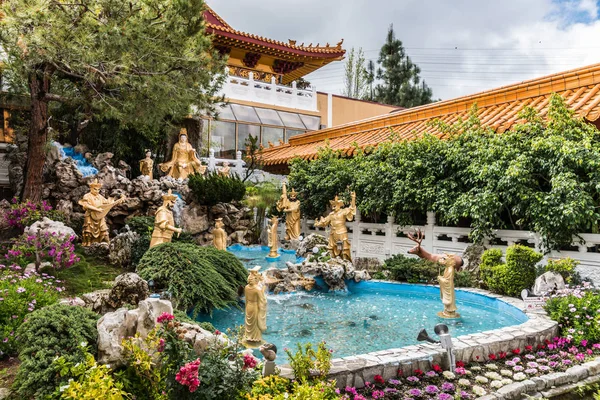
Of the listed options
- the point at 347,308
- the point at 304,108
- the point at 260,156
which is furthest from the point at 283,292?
the point at 304,108

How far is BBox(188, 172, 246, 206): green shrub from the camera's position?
1255cm

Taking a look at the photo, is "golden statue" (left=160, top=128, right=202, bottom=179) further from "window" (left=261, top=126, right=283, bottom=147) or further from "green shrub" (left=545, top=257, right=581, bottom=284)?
"green shrub" (left=545, top=257, right=581, bottom=284)

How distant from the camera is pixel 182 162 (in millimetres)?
13852

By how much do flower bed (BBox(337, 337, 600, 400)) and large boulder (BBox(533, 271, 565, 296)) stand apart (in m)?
1.69

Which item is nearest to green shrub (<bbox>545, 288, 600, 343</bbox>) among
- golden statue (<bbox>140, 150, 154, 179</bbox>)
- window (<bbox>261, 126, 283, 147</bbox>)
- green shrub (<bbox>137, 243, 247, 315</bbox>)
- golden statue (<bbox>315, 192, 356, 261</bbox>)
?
green shrub (<bbox>137, 243, 247, 315</bbox>)

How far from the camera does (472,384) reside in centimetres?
412

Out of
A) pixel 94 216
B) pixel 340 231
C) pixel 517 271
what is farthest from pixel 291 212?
pixel 517 271

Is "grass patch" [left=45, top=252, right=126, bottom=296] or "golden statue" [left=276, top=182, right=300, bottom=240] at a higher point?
"golden statue" [left=276, top=182, right=300, bottom=240]

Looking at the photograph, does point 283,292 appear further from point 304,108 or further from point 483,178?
point 304,108

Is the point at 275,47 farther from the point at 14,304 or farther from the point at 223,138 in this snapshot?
the point at 14,304

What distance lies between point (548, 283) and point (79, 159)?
12134 mm

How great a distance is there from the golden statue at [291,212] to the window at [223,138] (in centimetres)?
683

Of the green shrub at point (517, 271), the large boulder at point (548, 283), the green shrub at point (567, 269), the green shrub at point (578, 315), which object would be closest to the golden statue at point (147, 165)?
the green shrub at point (517, 271)

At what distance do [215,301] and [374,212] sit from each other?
6.55m
